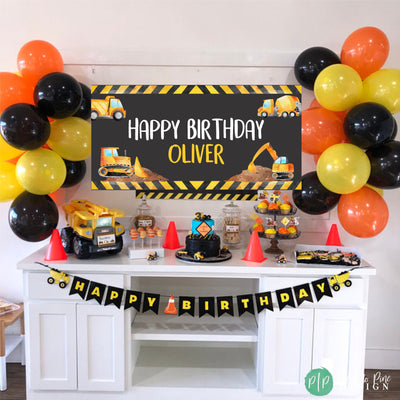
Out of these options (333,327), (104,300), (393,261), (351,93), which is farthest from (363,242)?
(104,300)

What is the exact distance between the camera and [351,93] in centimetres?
199

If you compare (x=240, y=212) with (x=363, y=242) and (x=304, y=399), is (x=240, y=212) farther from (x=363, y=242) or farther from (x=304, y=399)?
(x=304, y=399)

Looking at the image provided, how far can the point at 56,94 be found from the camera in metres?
1.97

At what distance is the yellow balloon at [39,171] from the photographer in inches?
77.7

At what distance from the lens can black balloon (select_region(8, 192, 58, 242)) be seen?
6.66 feet

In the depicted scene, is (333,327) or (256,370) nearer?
(333,327)

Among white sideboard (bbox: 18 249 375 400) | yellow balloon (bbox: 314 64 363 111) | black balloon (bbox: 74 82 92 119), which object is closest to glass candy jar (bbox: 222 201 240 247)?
white sideboard (bbox: 18 249 375 400)

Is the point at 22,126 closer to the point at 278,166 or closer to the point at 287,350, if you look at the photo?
the point at 278,166

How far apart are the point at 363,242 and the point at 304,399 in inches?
41.2

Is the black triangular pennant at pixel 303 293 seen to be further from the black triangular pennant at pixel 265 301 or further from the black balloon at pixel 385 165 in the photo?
the black balloon at pixel 385 165

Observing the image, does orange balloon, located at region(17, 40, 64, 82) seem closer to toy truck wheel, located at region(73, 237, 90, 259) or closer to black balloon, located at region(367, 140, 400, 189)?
toy truck wheel, located at region(73, 237, 90, 259)

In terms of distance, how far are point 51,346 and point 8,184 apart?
900 millimetres

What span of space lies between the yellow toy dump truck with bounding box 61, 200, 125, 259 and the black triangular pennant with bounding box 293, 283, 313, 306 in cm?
99

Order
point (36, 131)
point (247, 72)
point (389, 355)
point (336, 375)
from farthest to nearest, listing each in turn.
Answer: point (389, 355) → point (247, 72) → point (336, 375) → point (36, 131)
